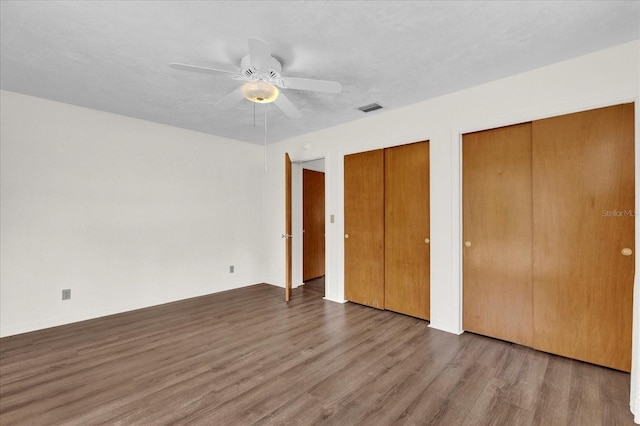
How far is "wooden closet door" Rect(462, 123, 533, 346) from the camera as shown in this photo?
2770mm

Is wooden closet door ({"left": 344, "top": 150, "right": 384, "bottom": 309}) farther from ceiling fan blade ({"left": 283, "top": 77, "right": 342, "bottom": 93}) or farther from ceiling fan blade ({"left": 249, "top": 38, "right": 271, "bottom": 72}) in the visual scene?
ceiling fan blade ({"left": 249, "top": 38, "right": 271, "bottom": 72})

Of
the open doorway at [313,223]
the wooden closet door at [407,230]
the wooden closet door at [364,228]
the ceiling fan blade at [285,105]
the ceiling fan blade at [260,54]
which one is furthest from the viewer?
the open doorway at [313,223]

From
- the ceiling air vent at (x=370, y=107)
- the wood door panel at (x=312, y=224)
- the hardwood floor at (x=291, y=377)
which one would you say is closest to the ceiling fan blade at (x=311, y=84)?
the ceiling air vent at (x=370, y=107)

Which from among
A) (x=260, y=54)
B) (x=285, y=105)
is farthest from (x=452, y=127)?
(x=260, y=54)

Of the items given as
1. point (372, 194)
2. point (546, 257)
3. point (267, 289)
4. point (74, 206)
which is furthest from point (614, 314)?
point (74, 206)

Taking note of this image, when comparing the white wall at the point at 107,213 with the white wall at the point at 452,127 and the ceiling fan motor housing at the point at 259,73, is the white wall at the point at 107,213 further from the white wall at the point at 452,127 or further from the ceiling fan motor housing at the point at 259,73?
the ceiling fan motor housing at the point at 259,73

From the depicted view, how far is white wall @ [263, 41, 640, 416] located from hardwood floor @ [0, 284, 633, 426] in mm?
486

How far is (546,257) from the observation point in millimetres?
2633

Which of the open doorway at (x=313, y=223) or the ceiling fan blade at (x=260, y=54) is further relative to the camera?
the open doorway at (x=313, y=223)

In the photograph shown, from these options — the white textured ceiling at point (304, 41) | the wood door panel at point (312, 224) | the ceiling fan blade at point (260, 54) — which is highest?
the white textured ceiling at point (304, 41)

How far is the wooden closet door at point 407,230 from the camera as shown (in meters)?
3.45

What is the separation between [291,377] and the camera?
7.55 feet

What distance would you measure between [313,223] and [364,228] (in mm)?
1751

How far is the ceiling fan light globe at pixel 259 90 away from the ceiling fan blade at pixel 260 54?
0.12m
